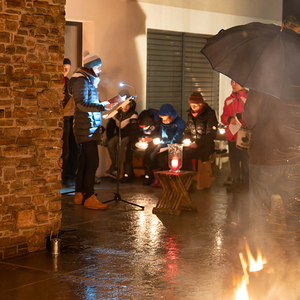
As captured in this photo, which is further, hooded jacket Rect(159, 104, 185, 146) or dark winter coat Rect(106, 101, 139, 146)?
dark winter coat Rect(106, 101, 139, 146)

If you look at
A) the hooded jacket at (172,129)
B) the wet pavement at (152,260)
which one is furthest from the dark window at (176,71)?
the wet pavement at (152,260)

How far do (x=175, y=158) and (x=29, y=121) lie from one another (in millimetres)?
2743

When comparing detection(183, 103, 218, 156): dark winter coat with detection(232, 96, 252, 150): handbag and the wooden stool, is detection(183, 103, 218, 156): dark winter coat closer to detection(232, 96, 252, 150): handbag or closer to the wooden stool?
the wooden stool

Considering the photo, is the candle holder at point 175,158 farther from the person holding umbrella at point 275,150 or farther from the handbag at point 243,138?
the person holding umbrella at point 275,150

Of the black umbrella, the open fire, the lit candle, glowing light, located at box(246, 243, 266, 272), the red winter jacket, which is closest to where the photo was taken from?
the open fire

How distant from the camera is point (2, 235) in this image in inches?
191

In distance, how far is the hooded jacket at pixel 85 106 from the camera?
6.91 metres

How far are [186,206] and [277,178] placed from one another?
7.85ft

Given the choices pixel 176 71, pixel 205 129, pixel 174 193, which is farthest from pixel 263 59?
pixel 176 71

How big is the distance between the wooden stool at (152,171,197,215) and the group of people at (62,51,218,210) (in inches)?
32.9

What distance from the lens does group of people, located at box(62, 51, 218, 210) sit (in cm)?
703

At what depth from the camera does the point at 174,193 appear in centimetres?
708

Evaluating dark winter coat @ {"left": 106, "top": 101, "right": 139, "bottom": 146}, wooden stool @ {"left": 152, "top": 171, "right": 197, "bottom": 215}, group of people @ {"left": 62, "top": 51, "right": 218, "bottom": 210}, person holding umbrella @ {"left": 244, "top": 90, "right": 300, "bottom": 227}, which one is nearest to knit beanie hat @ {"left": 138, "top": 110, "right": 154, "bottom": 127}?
group of people @ {"left": 62, "top": 51, "right": 218, "bottom": 210}

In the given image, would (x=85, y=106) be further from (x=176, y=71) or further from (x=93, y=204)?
(x=176, y=71)
